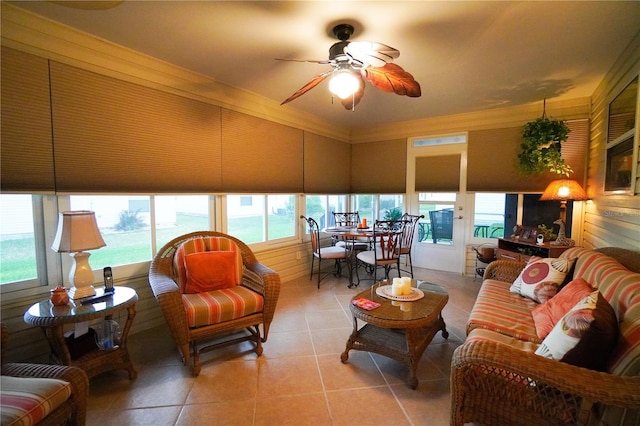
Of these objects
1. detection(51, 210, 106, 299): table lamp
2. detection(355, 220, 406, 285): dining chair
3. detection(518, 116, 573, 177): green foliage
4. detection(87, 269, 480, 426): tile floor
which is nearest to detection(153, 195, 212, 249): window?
detection(51, 210, 106, 299): table lamp

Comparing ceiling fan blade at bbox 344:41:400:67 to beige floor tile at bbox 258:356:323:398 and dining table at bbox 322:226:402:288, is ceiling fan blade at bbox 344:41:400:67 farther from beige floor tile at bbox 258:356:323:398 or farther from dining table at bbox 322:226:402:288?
dining table at bbox 322:226:402:288

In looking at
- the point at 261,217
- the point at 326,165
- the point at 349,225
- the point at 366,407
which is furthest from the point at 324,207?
the point at 366,407

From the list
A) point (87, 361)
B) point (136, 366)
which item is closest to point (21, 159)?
point (87, 361)

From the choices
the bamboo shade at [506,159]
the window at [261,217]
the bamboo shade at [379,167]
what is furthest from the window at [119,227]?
the bamboo shade at [506,159]

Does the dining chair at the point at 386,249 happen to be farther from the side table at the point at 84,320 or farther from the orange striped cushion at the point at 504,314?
the side table at the point at 84,320

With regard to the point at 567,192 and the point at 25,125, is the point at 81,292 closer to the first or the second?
the point at 25,125

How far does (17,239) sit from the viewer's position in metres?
2.08

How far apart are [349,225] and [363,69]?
3249 millimetres

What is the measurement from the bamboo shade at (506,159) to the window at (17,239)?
510 cm

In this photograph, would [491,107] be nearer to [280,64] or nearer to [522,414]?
[280,64]

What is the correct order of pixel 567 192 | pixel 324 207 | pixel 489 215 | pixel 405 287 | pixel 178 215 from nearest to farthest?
pixel 405 287 < pixel 178 215 < pixel 567 192 < pixel 489 215 < pixel 324 207

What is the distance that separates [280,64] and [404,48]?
1.16 meters

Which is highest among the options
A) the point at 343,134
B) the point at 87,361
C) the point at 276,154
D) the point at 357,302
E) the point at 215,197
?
the point at 343,134

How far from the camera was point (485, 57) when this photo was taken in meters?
2.54
